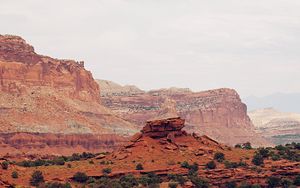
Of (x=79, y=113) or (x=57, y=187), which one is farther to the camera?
(x=79, y=113)

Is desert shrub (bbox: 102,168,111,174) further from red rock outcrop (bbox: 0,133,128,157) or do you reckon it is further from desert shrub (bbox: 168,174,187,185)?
red rock outcrop (bbox: 0,133,128,157)

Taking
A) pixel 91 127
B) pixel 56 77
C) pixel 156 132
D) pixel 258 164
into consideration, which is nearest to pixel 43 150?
pixel 91 127

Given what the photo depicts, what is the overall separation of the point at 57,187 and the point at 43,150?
7690 centimetres

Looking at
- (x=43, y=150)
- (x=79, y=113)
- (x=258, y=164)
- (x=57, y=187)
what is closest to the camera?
(x=57, y=187)

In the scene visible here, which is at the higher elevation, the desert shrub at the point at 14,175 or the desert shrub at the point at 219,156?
the desert shrub at the point at 219,156

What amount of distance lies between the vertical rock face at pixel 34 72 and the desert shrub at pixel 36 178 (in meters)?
85.8

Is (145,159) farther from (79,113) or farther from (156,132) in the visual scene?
(79,113)

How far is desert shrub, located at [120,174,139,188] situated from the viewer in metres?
82.1

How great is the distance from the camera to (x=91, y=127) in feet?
573

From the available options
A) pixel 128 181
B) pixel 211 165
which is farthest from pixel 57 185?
pixel 211 165

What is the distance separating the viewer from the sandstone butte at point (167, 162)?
86688 mm

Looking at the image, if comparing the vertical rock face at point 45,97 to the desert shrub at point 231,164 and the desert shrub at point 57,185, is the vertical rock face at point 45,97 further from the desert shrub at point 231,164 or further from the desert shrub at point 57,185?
the desert shrub at point 57,185

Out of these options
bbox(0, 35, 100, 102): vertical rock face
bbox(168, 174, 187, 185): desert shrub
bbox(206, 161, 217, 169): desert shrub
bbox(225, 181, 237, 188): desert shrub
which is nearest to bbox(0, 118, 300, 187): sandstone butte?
bbox(206, 161, 217, 169): desert shrub

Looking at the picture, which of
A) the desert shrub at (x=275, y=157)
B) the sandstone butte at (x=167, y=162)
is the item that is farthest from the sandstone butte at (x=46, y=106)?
the desert shrub at (x=275, y=157)
